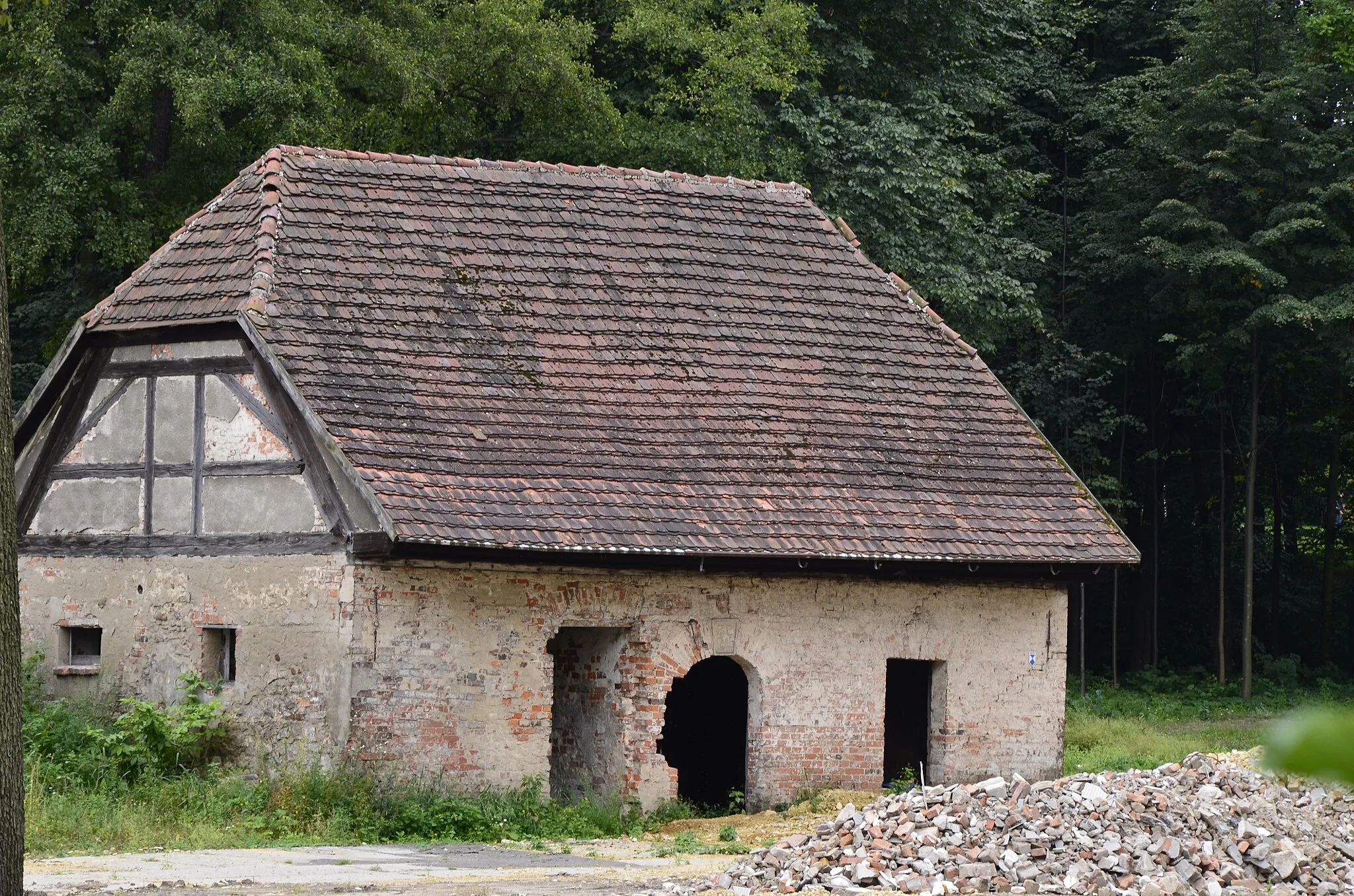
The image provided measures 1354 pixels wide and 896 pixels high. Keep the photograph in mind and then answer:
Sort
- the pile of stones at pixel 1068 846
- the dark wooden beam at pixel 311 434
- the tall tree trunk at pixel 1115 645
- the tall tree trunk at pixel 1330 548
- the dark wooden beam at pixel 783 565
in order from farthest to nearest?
1. the tall tree trunk at pixel 1330 548
2. the tall tree trunk at pixel 1115 645
3. the dark wooden beam at pixel 783 565
4. the dark wooden beam at pixel 311 434
5. the pile of stones at pixel 1068 846

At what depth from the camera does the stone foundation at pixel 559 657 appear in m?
14.4

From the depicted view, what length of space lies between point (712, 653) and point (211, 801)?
466cm

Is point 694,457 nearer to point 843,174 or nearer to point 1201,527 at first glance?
point 843,174

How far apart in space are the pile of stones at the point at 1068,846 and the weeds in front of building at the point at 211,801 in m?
2.28

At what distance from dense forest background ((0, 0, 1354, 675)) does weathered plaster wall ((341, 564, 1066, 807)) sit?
8.10 meters

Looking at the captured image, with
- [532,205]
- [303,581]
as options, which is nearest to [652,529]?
[303,581]

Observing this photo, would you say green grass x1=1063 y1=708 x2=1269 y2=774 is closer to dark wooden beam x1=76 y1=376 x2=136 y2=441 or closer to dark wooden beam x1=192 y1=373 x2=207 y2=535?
dark wooden beam x1=192 y1=373 x2=207 y2=535

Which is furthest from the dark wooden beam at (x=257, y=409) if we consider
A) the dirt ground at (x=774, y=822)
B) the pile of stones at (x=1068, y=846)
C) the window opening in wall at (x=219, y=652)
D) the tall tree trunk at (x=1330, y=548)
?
the tall tree trunk at (x=1330, y=548)

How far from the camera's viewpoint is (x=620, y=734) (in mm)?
15445

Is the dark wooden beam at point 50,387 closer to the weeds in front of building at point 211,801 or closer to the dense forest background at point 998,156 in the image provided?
the weeds in front of building at point 211,801

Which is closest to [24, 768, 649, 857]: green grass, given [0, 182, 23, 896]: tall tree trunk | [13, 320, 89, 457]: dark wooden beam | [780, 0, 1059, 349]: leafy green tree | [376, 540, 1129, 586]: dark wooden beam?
[376, 540, 1129, 586]: dark wooden beam

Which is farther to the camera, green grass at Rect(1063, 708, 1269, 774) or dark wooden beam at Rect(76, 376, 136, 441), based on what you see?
green grass at Rect(1063, 708, 1269, 774)

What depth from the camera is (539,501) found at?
1480cm

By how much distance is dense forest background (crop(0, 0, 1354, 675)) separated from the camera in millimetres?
20875
